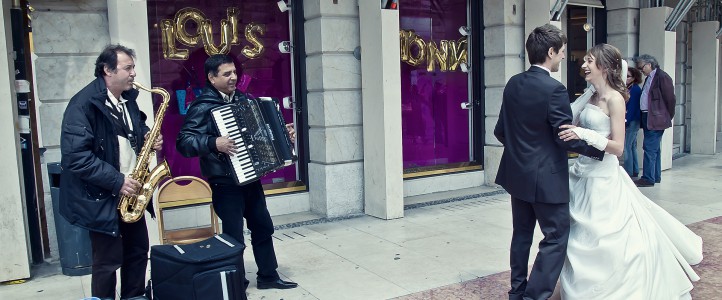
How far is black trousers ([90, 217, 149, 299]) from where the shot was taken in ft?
12.7

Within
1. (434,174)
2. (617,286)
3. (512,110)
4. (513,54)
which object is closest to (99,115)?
(512,110)

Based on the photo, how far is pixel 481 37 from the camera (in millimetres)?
8977

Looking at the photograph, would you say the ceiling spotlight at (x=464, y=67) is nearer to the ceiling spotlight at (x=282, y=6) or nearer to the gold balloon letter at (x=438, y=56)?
the gold balloon letter at (x=438, y=56)

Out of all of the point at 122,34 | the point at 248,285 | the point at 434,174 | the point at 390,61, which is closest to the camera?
the point at 248,285

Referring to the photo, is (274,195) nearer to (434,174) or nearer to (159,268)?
(434,174)

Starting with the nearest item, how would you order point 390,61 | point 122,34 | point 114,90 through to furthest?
point 114,90 → point 122,34 → point 390,61

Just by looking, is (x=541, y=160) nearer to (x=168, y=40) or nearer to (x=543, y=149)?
(x=543, y=149)

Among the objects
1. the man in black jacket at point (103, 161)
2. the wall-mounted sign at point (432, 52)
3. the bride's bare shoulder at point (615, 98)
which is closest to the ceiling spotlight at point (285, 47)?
the wall-mounted sign at point (432, 52)

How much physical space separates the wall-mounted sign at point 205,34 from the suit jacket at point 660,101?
17.4ft

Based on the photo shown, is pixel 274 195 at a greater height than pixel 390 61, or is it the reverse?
pixel 390 61

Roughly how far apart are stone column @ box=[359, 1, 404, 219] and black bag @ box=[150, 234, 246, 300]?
10.6 ft

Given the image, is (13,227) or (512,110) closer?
(512,110)

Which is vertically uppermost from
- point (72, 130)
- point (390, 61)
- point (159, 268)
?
point (390, 61)

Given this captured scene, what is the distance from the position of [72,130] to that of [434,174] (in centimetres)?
567
